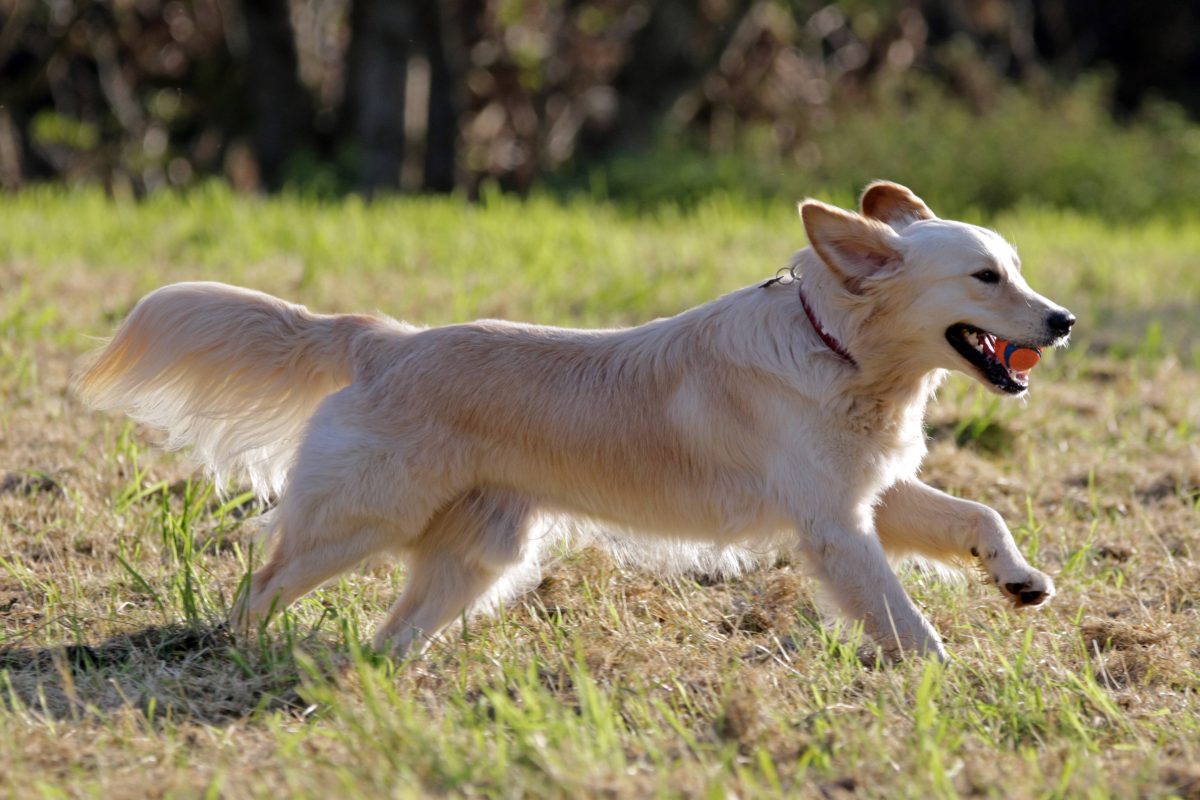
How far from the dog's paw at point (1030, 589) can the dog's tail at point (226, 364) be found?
1907 mm

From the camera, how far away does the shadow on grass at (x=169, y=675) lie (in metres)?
3.56

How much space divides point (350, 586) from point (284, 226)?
16.8 ft

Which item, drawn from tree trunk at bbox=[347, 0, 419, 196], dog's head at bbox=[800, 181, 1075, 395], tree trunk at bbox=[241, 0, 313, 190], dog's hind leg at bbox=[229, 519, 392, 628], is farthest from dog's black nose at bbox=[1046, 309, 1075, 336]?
tree trunk at bbox=[241, 0, 313, 190]

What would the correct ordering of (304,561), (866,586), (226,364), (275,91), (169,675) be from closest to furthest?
(169,675)
(866,586)
(304,561)
(226,364)
(275,91)

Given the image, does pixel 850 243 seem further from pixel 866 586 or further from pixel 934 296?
pixel 866 586

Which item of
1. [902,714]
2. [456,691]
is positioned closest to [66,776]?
[456,691]

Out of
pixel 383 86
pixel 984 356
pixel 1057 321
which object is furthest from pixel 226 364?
pixel 383 86

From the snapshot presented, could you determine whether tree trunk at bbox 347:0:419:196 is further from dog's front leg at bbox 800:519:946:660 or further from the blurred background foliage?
dog's front leg at bbox 800:519:946:660

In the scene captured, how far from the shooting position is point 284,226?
30.5 ft

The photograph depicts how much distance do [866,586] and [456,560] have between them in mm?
1123

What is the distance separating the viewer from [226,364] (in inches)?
167

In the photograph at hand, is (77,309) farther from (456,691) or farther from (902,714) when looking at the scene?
(902,714)

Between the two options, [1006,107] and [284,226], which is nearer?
[284,226]

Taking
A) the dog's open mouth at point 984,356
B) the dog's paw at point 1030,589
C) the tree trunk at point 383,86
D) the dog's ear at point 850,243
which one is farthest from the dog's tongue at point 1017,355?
the tree trunk at point 383,86
